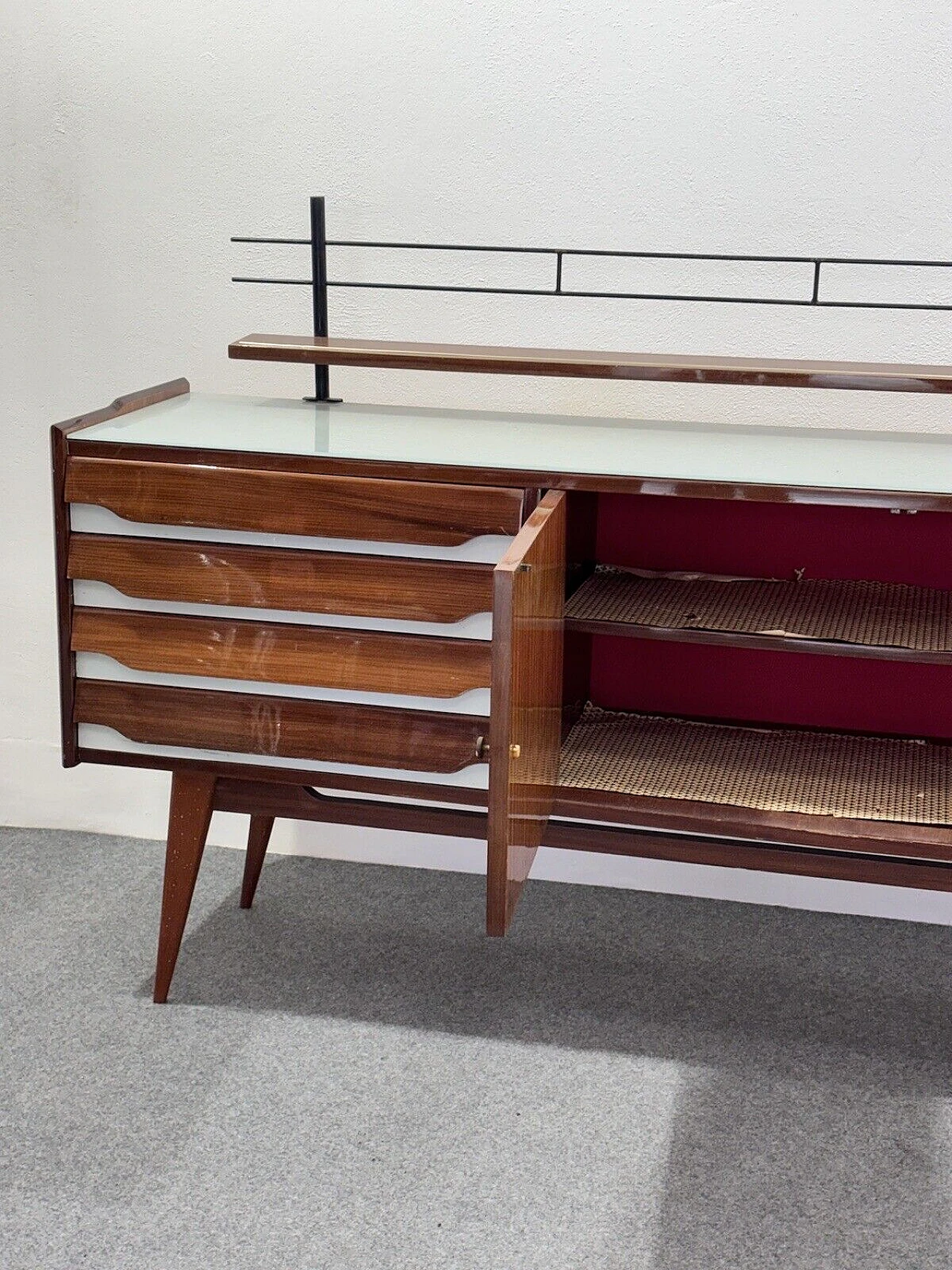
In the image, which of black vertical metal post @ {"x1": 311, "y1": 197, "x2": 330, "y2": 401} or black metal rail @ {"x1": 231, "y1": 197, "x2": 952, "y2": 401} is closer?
black metal rail @ {"x1": 231, "y1": 197, "x2": 952, "y2": 401}

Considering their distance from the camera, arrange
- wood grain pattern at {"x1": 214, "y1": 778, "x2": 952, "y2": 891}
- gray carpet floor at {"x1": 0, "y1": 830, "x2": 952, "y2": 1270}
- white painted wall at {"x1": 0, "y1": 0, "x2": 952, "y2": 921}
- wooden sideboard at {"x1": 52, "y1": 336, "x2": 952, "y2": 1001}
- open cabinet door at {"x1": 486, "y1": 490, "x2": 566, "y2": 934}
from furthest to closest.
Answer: white painted wall at {"x1": 0, "y1": 0, "x2": 952, "y2": 921} < wood grain pattern at {"x1": 214, "y1": 778, "x2": 952, "y2": 891} < wooden sideboard at {"x1": 52, "y1": 336, "x2": 952, "y2": 1001} < gray carpet floor at {"x1": 0, "y1": 830, "x2": 952, "y2": 1270} < open cabinet door at {"x1": 486, "y1": 490, "x2": 566, "y2": 934}

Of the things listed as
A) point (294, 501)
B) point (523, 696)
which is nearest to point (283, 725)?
point (294, 501)

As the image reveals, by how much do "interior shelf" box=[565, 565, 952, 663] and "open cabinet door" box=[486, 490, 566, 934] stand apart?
0.14 meters

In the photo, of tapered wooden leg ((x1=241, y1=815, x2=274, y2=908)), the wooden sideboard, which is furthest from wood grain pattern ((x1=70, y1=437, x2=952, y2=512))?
tapered wooden leg ((x1=241, y1=815, x2=274, y2=908))

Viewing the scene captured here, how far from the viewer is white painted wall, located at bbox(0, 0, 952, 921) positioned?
2.23 meters

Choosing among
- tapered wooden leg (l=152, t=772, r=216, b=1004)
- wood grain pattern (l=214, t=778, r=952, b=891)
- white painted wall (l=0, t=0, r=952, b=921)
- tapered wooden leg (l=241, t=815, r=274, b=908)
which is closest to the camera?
wood grain pattern (l=214, t=778, r=952, b=891)

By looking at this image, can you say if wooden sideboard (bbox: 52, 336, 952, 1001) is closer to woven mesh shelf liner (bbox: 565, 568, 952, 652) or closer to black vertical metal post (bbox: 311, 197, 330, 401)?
woven mesh shelf liner (bbox: 565, 568, 952, 652)

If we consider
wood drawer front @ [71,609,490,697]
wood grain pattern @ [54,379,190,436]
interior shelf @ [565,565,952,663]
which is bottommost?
wood drawer front @ [71,609,490,697]

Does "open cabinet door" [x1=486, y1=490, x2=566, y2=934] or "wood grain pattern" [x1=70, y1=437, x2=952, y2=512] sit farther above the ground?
"wood grain pattern" [x1=70, y1=437, x2=952, y2=512]

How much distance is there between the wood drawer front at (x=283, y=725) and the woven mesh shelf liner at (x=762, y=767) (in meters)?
0.22

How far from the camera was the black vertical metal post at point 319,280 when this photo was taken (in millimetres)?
2285

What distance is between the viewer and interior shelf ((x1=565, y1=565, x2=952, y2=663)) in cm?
184

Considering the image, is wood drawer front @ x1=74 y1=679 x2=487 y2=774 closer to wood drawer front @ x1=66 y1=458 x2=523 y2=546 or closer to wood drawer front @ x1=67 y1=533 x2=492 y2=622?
wood drawer front @ x1=67 y1=533 x2=492 y2=622

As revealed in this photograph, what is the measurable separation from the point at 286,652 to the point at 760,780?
730 mm
